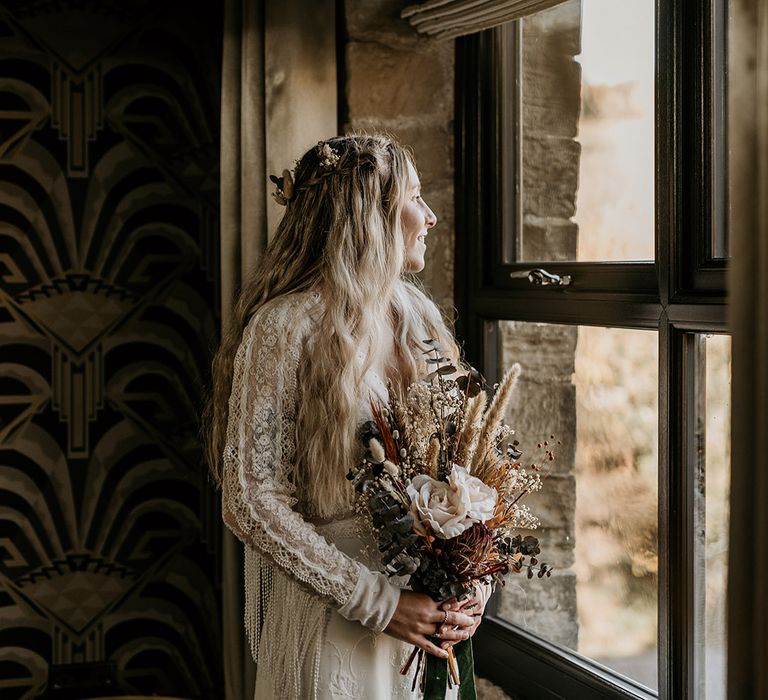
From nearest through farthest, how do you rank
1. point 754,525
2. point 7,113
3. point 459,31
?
point 754,525
point 459,31
point 7,113

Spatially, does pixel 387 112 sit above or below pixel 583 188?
above

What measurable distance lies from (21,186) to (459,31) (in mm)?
1436

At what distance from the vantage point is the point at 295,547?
157cm

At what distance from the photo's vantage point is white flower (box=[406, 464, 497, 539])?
1442mm

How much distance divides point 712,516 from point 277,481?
2.60 ft

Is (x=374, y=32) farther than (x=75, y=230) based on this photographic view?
No

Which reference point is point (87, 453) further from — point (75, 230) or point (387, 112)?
point (387, 112)

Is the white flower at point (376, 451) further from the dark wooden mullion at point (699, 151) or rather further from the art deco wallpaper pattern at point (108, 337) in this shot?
the art deco wallpaper pattern at point (108, 337)

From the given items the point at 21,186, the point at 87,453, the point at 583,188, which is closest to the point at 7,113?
the point at 21,186

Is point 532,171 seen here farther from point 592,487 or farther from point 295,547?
point 295,547

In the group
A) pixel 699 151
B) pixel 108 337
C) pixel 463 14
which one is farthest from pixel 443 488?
pixel 108 337

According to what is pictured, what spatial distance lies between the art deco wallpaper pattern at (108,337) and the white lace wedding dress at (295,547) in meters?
1.36

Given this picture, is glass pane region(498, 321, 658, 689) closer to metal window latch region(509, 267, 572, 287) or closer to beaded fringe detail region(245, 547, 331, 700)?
metal window latch region(509, 267, 572, 287)

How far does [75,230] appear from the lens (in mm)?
2902
